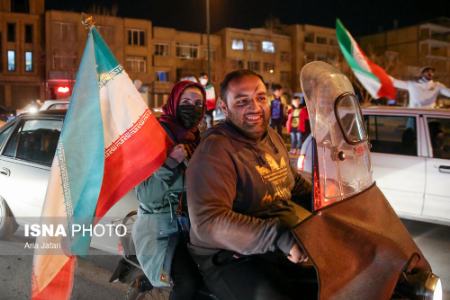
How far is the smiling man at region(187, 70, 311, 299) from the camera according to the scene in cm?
218

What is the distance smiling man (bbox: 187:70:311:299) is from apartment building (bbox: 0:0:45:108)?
52.2 metres

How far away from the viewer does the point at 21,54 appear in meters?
51.4

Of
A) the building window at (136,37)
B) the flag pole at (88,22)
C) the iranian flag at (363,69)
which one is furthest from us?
the building window at (136,37)

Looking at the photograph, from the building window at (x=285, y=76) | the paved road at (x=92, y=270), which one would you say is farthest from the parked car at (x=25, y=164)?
the building window at (x=285, y=76)

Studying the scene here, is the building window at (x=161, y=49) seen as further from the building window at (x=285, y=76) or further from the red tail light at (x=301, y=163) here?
the red tail light at (x=301, y=163)

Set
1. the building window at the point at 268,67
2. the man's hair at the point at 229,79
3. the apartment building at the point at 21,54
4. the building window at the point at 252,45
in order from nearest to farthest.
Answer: the man's hair at the point at 229,79
the apartment building at the point at 21,54
the building window at the point at 252,45
the building window at the point at 268,67

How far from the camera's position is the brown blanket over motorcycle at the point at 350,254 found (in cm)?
195

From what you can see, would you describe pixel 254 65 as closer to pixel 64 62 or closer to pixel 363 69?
pixel 64 62

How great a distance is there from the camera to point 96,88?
2.88 metres

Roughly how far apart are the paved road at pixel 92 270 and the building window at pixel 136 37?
165 ft

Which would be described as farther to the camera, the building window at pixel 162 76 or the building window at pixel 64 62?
the building window at pixel 162 76

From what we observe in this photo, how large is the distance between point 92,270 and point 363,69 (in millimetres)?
5997

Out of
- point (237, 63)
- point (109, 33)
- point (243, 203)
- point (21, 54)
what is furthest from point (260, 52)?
point (243, 203)

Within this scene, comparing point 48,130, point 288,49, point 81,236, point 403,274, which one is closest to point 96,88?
point 81,236
